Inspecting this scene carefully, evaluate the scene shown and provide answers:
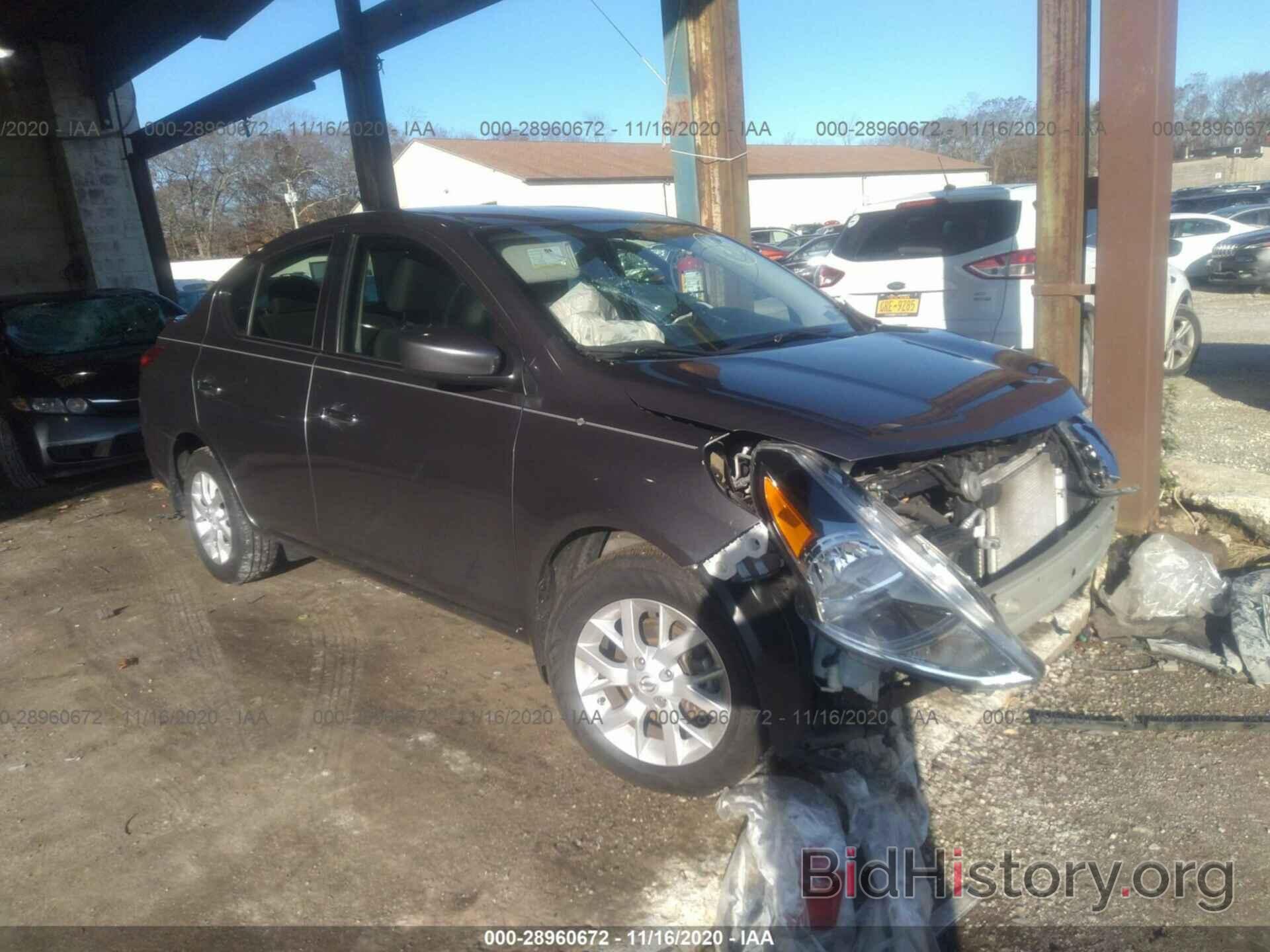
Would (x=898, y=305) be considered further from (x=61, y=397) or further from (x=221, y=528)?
(x=61, y=397)

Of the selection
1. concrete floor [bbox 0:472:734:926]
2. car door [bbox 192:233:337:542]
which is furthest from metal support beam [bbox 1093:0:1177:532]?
car door [bbox 192:233:337:542]

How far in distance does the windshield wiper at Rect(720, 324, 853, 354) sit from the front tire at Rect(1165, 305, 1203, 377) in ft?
21.0

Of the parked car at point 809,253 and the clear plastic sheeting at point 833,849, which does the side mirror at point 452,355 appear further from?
the parked car at point 809,253

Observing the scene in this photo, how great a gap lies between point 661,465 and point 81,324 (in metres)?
6.85

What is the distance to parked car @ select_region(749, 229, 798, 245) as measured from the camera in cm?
3103

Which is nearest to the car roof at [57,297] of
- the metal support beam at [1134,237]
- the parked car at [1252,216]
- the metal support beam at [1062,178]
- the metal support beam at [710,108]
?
the metal support beam at [710,108]

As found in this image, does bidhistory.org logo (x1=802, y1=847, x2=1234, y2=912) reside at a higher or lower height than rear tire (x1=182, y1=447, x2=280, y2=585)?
lower

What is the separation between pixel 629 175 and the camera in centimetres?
3875

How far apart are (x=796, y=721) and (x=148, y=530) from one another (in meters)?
5.02

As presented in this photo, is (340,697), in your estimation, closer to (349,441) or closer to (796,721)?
(349,441)

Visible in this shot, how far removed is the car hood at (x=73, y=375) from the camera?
279 inches

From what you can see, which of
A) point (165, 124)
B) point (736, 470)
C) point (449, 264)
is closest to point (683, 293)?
point (449, 264)

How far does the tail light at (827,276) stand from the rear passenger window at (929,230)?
Result: 0.48 feet

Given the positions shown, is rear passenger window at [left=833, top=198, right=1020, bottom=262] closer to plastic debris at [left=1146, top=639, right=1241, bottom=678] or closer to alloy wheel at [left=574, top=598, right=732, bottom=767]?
plastic debris at [left=1146, top=639, right=1241, bottom=678]
